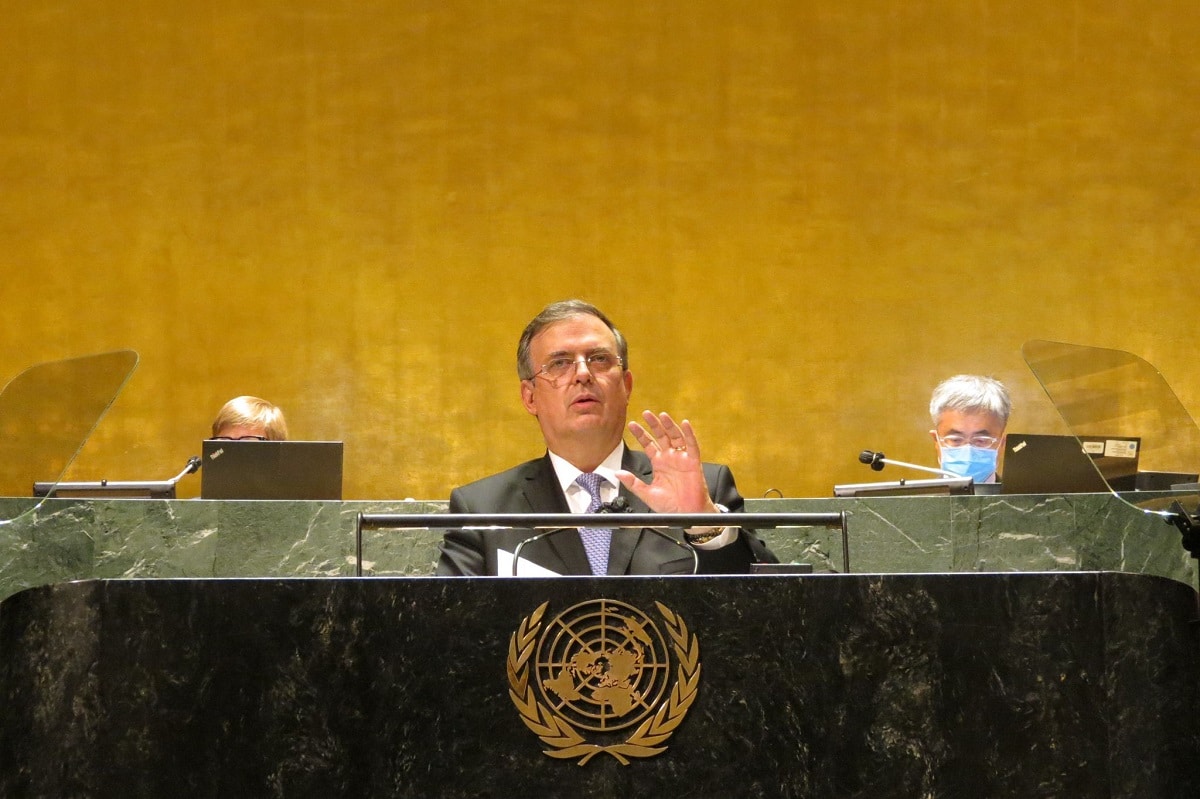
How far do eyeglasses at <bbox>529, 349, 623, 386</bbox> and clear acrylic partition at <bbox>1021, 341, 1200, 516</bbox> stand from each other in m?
1.17

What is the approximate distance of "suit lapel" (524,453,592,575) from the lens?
8.93ft

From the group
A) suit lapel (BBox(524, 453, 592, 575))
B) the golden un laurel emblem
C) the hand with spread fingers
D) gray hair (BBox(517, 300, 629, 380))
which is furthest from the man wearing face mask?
the golden un laurel emblem

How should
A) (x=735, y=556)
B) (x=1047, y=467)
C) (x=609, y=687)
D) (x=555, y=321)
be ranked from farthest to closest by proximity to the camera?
(x=1047, y=467), (x=555, y=321), (x=735, y=556), (x=609, y=687)

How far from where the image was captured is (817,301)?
20.5ft

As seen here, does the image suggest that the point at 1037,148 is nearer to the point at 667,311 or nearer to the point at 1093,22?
the point at 1093,22

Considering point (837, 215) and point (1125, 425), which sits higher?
point (837, 215)

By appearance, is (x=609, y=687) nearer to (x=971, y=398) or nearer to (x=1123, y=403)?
(x=1123, y=403)

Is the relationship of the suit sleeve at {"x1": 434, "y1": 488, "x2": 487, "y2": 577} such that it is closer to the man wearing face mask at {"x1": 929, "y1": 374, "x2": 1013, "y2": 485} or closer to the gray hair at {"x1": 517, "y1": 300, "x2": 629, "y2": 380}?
the gray hair at {"x1": 517, "y1": 300, "x2": 629, "y2": 380}

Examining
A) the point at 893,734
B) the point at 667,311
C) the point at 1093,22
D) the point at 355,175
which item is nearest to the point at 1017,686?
the point at 893,734

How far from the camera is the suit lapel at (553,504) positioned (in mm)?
2723

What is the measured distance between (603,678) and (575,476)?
1.32m

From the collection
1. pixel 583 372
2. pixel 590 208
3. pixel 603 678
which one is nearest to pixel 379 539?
pixel 583 372

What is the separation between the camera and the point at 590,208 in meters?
6.30

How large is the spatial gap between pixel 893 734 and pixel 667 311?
179 inches
